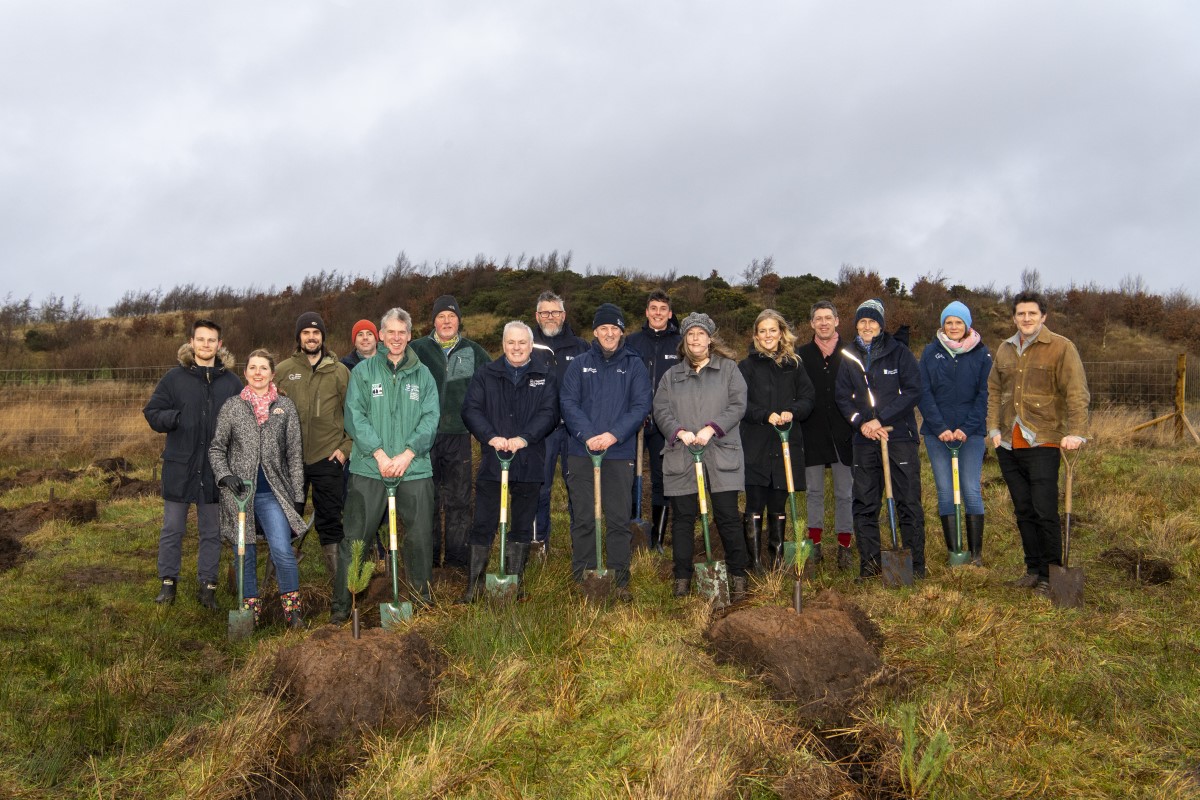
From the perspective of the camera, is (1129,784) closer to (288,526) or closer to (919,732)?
(919,732)

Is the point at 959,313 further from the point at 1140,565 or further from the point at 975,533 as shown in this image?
the point at 1140,565

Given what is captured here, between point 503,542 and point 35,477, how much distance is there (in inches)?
411

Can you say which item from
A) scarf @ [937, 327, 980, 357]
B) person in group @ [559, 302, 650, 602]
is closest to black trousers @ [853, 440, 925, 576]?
scarf @ [937, 327, 980, 357]

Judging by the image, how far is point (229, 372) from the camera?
6223mm

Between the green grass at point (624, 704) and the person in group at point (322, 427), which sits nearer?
the green grass at point (624, 704)

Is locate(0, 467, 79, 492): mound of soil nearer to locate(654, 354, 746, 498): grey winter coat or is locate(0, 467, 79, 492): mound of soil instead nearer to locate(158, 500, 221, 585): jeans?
locate(158, 500, 221, 585): jeans

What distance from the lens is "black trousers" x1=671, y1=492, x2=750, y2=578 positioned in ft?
18.1

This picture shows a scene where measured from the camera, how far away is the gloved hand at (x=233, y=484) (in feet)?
17.2

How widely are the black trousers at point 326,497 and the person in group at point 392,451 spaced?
60cm

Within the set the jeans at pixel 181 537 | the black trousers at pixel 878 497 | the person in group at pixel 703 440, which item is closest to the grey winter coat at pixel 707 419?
the person in group at pixel 703 440

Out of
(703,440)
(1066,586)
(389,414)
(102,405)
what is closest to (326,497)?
(389,414)

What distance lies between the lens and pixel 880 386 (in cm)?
623

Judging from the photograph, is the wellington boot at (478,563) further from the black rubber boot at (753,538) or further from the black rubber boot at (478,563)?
the black rubber boot at (753,538)

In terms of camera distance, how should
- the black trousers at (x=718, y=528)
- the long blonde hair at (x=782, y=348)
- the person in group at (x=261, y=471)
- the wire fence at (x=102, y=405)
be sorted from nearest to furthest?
the person in group at (x=261, y=471) → the black trousers at (x=718, y=528) → the long blonde hair at (x=782, y=348) → the wire fence at (x=102, y=405)
